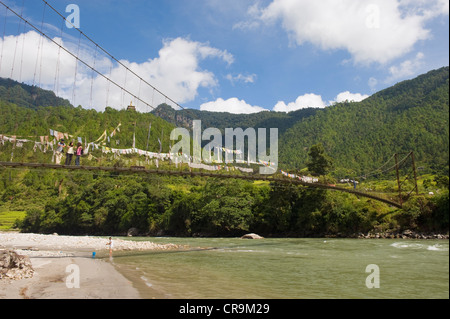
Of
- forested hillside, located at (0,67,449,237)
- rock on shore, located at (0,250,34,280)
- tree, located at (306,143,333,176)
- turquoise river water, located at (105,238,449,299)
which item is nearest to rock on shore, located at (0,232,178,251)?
forested hillside, located at (0,67,449,237)

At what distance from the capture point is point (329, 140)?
9244 centimetres

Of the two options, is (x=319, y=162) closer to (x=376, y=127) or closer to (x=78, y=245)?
(x=78, y=245)

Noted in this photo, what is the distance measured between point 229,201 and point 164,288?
87.7 feet

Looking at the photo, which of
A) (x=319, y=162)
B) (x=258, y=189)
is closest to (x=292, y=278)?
(x=319, y=162)

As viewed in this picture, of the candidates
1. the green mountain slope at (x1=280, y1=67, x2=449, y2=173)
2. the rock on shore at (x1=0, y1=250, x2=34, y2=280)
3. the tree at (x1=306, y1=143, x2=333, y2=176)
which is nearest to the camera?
the rock on shore at (x1=0, y1=250, x2=34, y2=280)

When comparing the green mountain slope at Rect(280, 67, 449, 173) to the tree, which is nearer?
the tree

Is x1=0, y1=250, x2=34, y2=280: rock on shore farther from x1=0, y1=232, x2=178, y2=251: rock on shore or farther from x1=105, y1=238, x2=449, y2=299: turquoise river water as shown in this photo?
x1=0, y1=232, x2=178, y2=251: rock on shore

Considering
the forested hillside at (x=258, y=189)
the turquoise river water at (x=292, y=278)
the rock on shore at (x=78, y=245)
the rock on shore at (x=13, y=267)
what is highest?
the forested hillside at (x=258, y=189)

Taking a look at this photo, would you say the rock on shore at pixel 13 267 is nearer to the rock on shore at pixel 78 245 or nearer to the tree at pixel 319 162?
the rock on shore at pixel 78 245

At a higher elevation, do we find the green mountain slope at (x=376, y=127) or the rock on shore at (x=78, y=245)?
the green mountain slope at (x=376, y=127)

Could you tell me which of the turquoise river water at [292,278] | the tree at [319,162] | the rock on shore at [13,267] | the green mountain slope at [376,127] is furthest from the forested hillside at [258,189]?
the rock on shore at [13,267]

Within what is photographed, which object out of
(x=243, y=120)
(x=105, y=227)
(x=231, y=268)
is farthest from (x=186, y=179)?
(x=243, y=120)

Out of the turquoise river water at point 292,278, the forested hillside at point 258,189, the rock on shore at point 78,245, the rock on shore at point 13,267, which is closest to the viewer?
the turquoise river water at point 292,278
